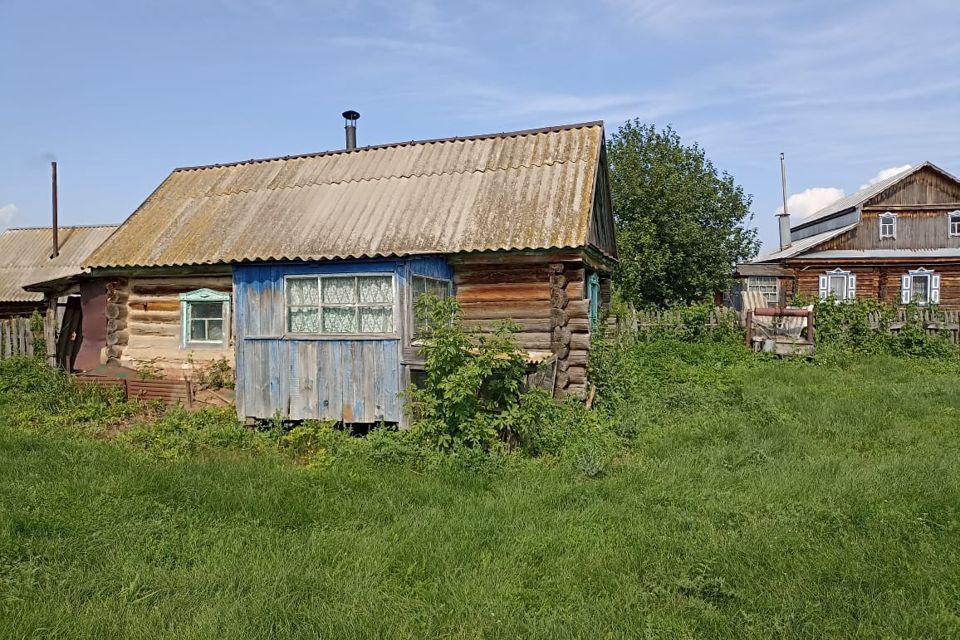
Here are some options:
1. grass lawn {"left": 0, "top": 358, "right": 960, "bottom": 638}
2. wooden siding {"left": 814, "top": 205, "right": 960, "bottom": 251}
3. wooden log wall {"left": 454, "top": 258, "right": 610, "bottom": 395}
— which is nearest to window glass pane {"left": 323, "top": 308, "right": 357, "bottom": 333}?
wooden log wall {"left": 454, "top": 258, "right": 610, "bottom": 395}

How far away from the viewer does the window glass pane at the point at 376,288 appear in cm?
934

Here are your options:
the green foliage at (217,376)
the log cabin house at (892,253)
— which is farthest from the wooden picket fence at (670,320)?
the log cabin house at (892,253)

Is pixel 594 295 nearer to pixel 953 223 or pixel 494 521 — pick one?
pixel 494 521

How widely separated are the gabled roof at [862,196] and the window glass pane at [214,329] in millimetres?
26483

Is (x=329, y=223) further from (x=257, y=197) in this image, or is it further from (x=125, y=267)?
(x=125, y=267)

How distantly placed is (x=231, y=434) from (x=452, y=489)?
4315mm

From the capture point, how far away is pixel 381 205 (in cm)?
1098

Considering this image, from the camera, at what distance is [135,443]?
8.70m

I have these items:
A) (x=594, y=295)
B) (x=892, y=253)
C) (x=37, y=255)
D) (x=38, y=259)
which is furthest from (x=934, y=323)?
(x=37, y=255)

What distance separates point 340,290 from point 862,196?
29.1 metres

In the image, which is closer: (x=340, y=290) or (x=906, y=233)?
(x=340, y=290)

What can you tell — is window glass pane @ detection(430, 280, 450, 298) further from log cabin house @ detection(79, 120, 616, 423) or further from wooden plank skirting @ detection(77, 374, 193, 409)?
wooden plank skirting @ detection(77, 374, 193, 409)

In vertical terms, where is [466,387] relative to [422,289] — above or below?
below

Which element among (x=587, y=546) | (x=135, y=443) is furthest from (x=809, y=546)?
(x=135, y=443)
